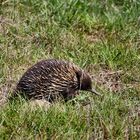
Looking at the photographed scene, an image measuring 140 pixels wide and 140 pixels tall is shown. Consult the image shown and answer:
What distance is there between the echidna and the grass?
0.18 m

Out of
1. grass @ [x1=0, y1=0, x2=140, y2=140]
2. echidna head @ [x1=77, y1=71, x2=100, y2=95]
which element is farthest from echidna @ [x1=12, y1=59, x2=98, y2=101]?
grass @ [x1=0, y1=0, x2=140, y2=140]

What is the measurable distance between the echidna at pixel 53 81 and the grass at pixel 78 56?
7.2 inches

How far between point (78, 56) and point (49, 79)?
1022mm

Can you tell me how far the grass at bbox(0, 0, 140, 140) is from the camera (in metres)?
5.25

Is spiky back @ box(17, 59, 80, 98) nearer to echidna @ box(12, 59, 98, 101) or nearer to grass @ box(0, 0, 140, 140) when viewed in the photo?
echidna @ box(12, 59, 98, 101)

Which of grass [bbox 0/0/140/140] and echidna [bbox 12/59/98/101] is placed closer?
grass [bbox 0/0/140/140]

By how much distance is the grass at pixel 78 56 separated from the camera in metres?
5.25

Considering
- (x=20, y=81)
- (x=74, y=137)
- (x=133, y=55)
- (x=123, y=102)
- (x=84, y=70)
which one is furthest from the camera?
(x=133, y=55)

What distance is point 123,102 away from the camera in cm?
591

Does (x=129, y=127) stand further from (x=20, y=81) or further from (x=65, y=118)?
(x=20, y=81)

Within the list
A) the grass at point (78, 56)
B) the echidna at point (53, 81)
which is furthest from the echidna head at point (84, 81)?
the grass at point (78, 56)

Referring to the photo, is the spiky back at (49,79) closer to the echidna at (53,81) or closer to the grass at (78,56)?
the echidna at (53,81)

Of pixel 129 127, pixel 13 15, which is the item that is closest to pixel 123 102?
pixel 129 127

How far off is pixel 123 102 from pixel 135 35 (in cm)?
220
